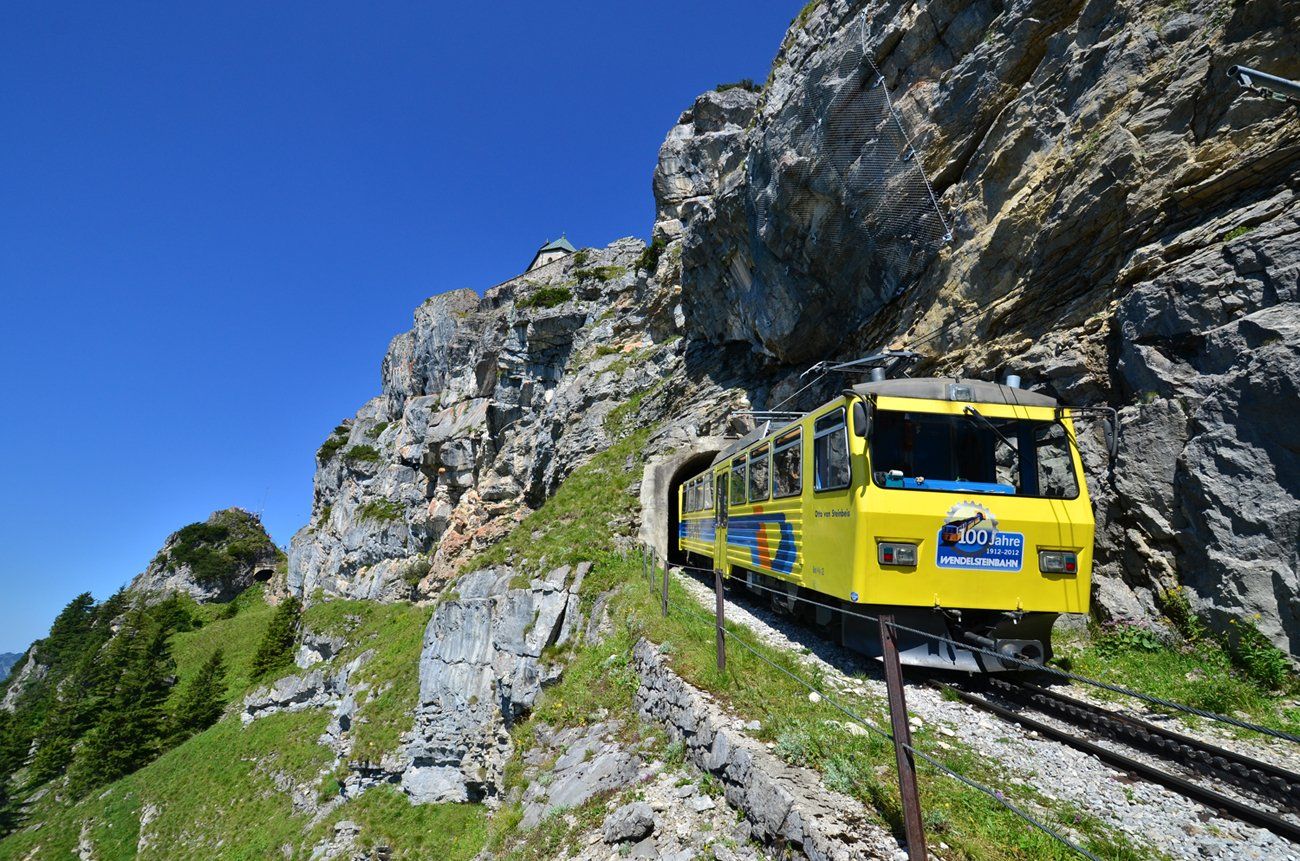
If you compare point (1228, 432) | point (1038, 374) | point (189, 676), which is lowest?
point (189, 676)

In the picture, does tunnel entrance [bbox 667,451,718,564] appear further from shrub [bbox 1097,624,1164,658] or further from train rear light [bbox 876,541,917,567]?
train rear light [bbox 876,541,917,567]

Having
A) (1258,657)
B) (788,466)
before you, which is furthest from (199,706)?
(1258,657)

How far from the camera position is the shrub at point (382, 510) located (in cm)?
5747

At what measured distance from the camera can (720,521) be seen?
15.8 m

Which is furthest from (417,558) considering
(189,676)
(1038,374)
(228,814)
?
(1038,374)

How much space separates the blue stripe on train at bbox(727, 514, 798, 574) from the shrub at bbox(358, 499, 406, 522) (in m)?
51.1

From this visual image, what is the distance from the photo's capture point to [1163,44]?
1015 cm

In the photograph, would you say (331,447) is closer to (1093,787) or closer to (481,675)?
(481,675)

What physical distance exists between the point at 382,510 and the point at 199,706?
21701 millimetres

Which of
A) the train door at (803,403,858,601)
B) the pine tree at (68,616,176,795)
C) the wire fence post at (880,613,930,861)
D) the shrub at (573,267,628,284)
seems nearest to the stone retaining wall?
the wire fence post at (880,613,930,861)

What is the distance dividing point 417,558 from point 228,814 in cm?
2627

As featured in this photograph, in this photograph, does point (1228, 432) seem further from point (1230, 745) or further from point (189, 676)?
point (189, 676)

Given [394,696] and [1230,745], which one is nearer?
[1230,745]

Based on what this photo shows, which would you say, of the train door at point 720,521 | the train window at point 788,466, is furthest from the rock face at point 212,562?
the train window at point 788,466
